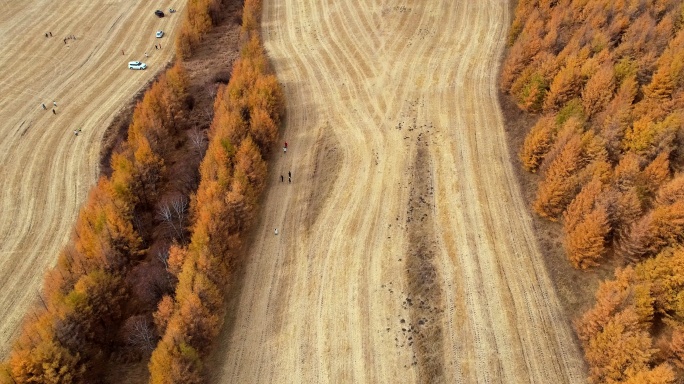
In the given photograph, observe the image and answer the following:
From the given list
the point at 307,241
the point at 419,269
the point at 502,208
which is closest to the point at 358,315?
the point at 419,269

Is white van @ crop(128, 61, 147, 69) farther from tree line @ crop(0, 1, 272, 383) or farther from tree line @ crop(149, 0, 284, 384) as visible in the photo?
tree line @ crop(149, 0, 284, 384)

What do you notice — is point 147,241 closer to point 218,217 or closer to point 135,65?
point 218,217

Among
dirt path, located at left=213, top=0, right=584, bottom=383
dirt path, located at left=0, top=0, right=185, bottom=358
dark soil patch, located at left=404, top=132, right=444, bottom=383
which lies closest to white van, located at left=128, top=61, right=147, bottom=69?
dirt path, located at left=0, top=0, right=185, bottom=358

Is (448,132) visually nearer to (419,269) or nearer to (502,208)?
(502,208)

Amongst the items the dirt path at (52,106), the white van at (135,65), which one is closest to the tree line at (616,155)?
the dirt path at (52,106)

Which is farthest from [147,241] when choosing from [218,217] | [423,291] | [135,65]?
[135,65]

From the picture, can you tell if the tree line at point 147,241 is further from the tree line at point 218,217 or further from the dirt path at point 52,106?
the dirt path at point 52,106
